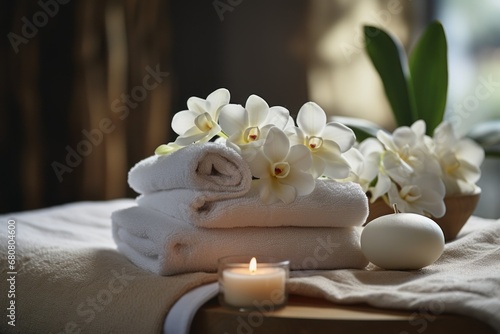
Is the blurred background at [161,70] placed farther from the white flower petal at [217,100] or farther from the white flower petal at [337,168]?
the white flower petal at [337,168]

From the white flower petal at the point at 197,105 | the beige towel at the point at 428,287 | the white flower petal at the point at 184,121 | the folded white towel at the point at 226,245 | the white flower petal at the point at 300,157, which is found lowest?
the beige towel at the point at 428,287

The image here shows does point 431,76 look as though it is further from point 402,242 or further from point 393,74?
point 402,242

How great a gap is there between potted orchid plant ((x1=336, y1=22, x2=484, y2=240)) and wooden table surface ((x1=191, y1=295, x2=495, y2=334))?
291 millimetres

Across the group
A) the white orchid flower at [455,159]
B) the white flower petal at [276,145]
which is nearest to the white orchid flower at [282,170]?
the white flower petal at [276,145]

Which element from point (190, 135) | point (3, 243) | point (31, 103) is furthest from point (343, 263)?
point (31, 103)

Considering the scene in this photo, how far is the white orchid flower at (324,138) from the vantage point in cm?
89

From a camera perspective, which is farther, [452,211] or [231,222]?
[452,211]

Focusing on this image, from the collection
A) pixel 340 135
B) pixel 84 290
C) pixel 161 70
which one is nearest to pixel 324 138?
pixel 340 135

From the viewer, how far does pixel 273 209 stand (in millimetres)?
846

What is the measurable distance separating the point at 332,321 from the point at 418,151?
0.42m

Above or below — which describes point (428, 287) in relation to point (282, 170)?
below

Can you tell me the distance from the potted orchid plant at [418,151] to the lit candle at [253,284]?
275 millimetres

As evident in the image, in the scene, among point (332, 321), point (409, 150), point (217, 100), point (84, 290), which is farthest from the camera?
point (409, 150)

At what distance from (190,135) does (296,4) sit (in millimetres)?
1747
